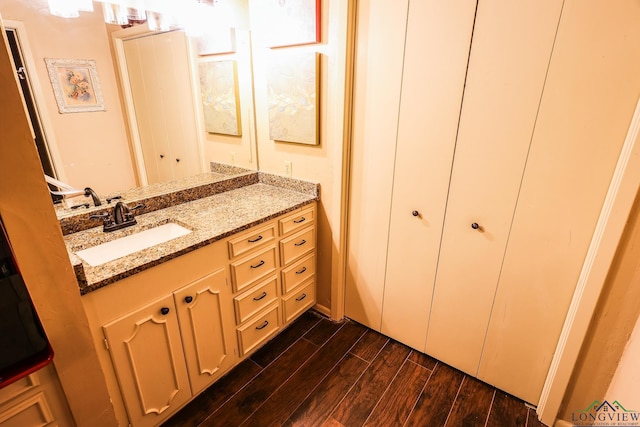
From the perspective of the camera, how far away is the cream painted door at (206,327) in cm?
140

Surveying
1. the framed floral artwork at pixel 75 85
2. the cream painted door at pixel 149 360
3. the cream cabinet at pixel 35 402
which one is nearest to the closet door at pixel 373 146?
the cream painted door at pixel 149 360

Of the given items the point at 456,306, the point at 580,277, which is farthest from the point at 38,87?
the point at 580,277

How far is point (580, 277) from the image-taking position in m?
1.33

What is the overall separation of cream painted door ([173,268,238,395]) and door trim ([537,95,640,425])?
1555 mm

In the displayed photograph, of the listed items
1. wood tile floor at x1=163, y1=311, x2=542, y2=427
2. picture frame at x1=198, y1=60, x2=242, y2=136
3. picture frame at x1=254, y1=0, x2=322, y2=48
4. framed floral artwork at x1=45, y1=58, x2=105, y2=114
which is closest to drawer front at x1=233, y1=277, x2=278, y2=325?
wood tile floor at x1=163, y1=311, x2=542, y2=427

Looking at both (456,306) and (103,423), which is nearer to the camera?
(103,423)

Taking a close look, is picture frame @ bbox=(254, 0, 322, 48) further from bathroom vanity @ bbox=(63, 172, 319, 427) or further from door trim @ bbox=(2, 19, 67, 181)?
door trim @ bbox=(2, 19, 67, 181)

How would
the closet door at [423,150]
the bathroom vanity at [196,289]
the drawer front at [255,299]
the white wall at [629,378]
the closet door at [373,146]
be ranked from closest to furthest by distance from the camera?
1. the white wall at [629,378]
2. the bathroom vanity at [196,289]
3. the closet door at [423,150]
4. the closet door at [373,146]
5. the drawer front at [255,299]

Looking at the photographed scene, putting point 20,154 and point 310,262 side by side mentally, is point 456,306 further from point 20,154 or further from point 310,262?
point 20,154

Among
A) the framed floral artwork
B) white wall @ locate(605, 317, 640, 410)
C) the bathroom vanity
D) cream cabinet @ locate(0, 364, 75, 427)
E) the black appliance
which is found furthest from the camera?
the framed floral artwork

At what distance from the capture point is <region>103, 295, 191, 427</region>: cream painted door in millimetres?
1196

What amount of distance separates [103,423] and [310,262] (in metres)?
1.33

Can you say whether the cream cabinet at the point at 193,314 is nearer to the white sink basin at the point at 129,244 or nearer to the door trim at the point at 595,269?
the white sink basin at the point at 129,244

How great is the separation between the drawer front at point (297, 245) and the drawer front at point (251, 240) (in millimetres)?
123
